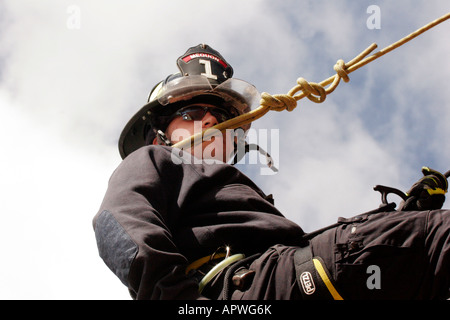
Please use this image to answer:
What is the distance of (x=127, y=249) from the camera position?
8.81ft

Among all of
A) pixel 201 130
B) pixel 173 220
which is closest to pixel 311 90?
pixel 201 130

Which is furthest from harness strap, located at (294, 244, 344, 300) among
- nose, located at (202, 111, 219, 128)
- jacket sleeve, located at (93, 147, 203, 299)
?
nose, located at (202, 111, 219, 128)

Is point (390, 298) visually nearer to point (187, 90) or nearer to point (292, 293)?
point (292, 293)

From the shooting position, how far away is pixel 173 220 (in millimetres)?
3170

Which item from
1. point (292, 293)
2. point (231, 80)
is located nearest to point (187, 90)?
point (231, 80)

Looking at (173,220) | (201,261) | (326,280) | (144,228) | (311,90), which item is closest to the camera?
(326,280)

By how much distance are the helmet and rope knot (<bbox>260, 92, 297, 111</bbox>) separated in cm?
67

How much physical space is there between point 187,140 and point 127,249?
4.42 ft

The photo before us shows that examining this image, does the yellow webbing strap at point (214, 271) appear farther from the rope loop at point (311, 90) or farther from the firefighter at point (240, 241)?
the rope loop at point (311, 90)

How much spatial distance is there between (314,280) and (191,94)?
87.8 inches

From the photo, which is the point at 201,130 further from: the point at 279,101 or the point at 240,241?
the point at 240,241

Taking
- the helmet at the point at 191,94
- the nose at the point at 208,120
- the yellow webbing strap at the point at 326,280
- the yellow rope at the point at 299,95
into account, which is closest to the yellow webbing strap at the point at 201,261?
the yellow webbing strap at the point at 326,280

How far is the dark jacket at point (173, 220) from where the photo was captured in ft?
8.55
